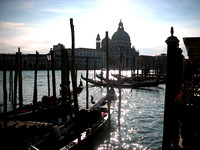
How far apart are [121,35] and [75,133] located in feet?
285

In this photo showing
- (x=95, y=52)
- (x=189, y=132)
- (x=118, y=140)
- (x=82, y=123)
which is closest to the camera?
(x=189, y=132)

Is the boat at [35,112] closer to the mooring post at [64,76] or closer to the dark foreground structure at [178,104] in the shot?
the mooring post at [64,76]

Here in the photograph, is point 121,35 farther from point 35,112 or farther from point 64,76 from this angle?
point 35,112

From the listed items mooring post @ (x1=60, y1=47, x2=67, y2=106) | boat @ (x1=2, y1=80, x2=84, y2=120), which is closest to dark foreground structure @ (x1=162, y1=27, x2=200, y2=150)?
mooring post @ (x1=60, y1=47, x2=67, y2=106)

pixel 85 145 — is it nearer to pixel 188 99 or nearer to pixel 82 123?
pixel 82 123

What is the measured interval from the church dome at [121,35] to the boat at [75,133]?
83.9 m

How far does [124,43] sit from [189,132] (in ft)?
289

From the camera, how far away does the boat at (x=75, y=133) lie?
5.21 metres

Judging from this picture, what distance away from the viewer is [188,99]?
10.7 feet

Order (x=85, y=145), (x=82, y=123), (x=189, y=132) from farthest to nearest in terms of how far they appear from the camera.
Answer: (x=82, y=123)
(x=85, y=145)
(x=189, y=132)

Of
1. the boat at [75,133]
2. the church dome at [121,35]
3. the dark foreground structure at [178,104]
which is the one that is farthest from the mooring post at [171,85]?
the church dome at [121,35]

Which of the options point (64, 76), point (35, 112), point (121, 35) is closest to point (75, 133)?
point (64, 76)

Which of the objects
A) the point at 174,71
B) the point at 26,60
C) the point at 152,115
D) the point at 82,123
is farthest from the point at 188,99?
the point at 26,60

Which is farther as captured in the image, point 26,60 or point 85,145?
point 26,60
